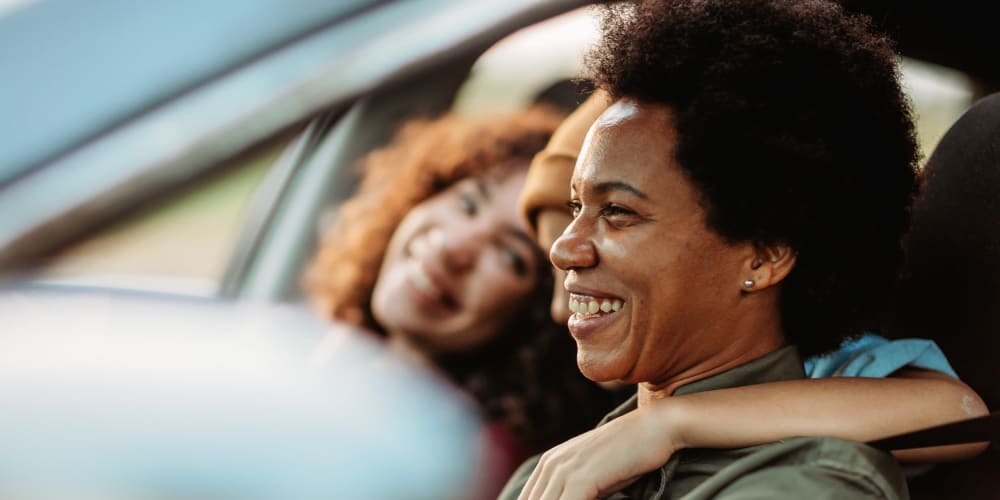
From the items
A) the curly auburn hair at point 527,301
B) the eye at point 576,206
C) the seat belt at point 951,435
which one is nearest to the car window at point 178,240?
the curly auburn hair at point 527,301

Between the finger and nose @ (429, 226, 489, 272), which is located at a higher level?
nose @ (429, 226, 489, 272)

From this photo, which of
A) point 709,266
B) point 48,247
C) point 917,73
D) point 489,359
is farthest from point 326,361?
point 709,266

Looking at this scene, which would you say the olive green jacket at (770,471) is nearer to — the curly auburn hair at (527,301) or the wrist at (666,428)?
the wrist at (666,428)

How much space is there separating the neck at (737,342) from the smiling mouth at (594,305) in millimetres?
101

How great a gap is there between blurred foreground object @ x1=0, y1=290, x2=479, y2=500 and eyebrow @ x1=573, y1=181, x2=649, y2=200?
1.01 metres

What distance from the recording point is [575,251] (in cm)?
139

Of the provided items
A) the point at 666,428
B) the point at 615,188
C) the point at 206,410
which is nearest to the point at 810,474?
the point at 666,428

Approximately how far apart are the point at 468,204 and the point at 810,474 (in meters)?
1.74

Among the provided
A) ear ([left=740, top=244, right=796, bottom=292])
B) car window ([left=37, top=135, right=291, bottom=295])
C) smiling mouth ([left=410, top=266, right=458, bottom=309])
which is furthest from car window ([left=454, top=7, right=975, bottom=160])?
ear ([left=740, top=244, right=796, bottom=292])

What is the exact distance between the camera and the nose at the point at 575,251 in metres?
1.38

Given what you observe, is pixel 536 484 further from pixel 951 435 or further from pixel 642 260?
pixel 951 435

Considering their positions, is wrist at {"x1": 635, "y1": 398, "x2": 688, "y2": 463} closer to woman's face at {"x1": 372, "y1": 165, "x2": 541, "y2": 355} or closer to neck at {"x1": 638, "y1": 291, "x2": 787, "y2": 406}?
neck at {"x1": 638, "y1": 291, "x2": 787, "y2": 406}

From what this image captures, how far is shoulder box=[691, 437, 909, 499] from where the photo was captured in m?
1.22

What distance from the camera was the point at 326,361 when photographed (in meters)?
2.90
